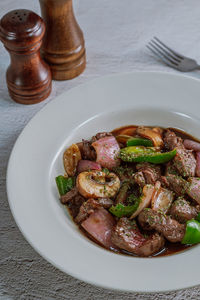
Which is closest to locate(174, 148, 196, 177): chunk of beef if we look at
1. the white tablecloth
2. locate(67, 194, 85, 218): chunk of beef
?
locate(67, 194, 85, 218): chunk of beef

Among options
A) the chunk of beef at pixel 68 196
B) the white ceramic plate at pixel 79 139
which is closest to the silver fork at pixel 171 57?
the white ceramic plate at pixel 79 139

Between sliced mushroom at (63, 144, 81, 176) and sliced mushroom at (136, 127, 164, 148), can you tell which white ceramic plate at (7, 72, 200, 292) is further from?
sliced mushroom at (136, 127, 164, 148)

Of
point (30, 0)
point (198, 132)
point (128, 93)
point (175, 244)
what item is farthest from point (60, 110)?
point (30, 0)

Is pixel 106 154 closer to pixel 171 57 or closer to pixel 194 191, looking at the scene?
pixel 194 191

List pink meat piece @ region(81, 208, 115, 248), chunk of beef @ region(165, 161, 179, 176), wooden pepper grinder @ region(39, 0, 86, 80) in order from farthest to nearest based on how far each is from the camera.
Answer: wooden pepper grinder @ region(39, 0, 86, 80) → chunk of beef @ region(165, 161, 179, 176) → pink meat piece @ region(81, 208, 115, 248)

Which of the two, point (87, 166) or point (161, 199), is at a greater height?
point (161, 199)

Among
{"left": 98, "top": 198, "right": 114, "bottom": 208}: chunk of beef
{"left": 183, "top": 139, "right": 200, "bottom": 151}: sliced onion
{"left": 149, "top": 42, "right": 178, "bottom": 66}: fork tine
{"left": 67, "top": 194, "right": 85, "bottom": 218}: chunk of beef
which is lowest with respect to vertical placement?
{"left": 67, "top": 194, "right": 85, "bottom": 218}: chunk of beef

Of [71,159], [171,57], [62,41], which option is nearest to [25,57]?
[62,41]
